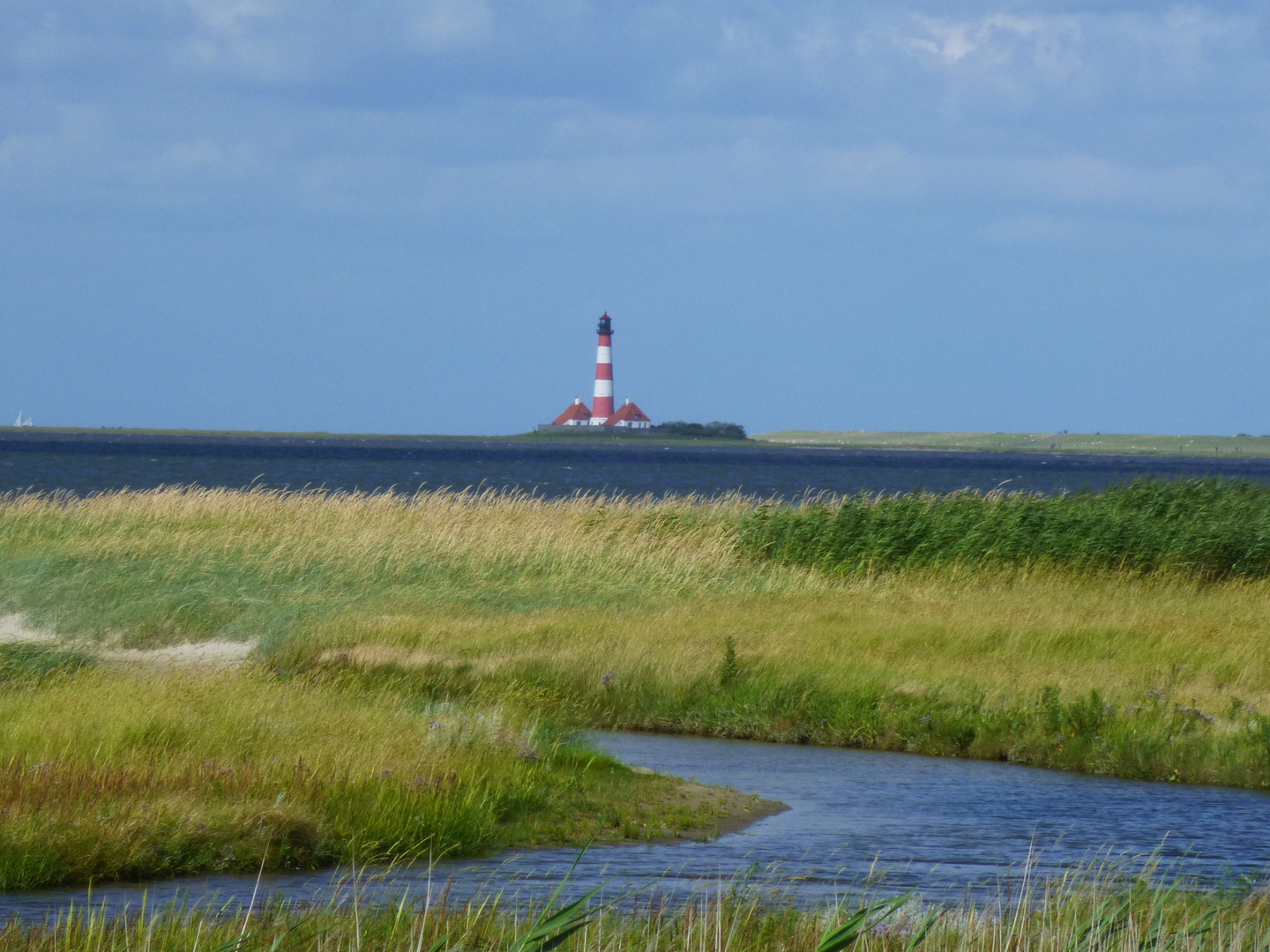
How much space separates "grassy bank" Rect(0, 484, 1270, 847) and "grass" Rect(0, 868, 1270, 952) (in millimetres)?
5859

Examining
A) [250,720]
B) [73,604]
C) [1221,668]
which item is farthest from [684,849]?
[73,604]

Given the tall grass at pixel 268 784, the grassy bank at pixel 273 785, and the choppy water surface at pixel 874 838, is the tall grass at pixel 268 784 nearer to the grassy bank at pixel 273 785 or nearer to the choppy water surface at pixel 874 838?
the grassy bank at pixel 273 785

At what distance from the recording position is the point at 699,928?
300 inches

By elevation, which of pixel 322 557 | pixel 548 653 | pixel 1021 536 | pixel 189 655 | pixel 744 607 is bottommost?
pixel 189 655

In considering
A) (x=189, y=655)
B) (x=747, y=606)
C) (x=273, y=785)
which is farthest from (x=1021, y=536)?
(x=273, y=785)

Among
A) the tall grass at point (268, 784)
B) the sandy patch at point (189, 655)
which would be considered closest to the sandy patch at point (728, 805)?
the tall grass at point (268, 784)

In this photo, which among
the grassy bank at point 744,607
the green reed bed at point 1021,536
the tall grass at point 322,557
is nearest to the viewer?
A: the grassy bank at point 744,607

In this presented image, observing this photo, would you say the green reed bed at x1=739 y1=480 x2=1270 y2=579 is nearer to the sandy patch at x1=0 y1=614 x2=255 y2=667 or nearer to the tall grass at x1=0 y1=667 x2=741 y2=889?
the sandy patch at x1=0 y1=614 x2=255 y2=667

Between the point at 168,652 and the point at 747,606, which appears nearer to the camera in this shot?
the point at 168,652

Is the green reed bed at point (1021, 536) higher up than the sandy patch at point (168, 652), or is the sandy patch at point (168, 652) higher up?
the green reed bed at point (1021, 536)

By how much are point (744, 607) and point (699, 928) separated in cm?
1498

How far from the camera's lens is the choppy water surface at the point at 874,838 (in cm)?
980

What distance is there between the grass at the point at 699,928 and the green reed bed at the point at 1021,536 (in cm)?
1798

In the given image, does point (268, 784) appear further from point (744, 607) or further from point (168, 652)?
point (744, 607)
